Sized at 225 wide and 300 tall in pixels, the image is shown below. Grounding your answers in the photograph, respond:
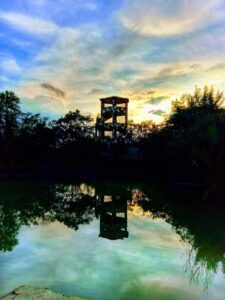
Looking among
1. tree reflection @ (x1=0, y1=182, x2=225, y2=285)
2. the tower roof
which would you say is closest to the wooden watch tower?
the tower roof

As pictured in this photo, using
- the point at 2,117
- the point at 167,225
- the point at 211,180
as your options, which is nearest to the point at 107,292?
the point at 167,225

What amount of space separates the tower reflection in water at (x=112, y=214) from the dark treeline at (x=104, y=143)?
4.86 m

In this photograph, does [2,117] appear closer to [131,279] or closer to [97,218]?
[97,218]

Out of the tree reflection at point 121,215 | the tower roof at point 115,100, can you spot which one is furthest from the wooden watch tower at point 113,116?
the tree reflection at point 121,215

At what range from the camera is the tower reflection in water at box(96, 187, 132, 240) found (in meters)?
10.2

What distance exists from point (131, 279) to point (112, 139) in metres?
35.8

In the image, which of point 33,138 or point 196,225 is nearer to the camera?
point 196,225

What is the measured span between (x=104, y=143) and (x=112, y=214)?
28371 millimetres

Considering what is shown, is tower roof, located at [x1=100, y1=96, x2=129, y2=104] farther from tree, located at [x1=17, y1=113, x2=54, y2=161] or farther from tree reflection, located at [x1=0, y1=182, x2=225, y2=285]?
tree reflection, located at [x1=0, y1=182, x2=225, y2=285]

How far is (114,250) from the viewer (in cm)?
819

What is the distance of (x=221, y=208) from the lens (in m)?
14.7

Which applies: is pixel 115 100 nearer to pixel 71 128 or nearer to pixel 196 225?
pixel 71 128

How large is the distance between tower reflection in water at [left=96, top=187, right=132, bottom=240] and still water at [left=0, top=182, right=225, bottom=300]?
0.03 meters

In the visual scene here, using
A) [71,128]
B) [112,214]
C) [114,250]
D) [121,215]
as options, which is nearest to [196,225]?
[121,215]
